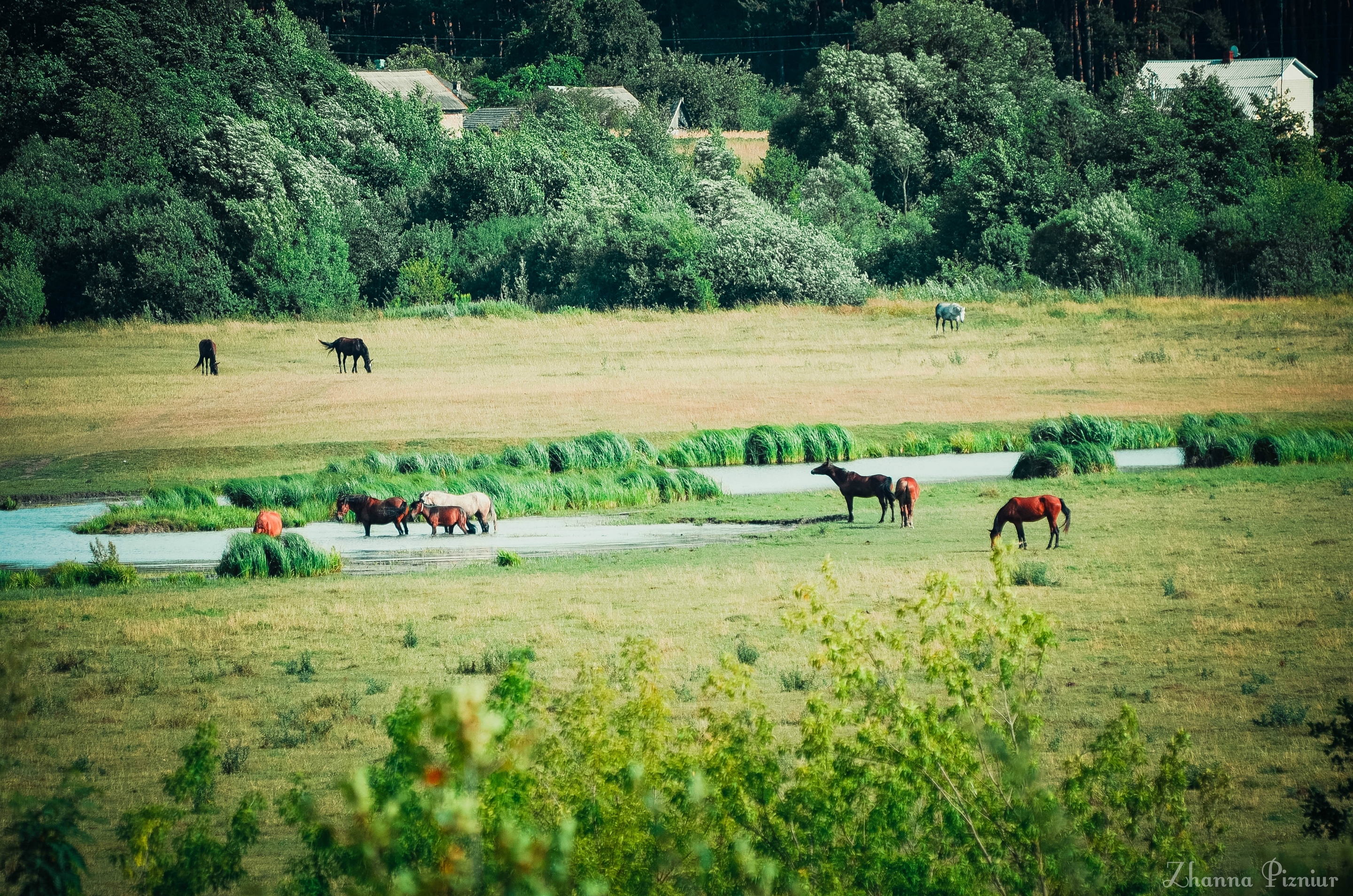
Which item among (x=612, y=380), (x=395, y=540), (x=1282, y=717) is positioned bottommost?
(x=1282, y=717)

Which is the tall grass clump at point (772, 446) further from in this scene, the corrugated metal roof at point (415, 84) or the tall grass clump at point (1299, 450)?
the corrugated metal roof at point (415, 84)

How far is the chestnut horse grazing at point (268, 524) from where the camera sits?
2253 cm

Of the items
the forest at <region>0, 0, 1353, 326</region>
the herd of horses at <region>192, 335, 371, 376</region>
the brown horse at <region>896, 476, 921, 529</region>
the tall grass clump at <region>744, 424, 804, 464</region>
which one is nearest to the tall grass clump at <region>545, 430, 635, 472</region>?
the tall grass clump at <region>744, 424, 804, 464</region>

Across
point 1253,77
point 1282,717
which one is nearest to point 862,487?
point 1282,717

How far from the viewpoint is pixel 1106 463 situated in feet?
98.1

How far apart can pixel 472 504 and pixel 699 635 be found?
10.2 m

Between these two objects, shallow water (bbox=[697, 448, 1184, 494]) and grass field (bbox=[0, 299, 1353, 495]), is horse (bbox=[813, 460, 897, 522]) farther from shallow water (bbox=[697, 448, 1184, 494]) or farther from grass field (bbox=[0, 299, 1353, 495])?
grass field (bbox=[0, 299, 1353, 495])

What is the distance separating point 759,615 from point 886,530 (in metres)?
6.86

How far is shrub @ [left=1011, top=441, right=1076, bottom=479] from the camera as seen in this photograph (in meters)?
29.1

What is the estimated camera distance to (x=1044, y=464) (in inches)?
1151

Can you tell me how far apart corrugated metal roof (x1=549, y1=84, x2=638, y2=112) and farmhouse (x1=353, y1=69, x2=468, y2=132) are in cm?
754

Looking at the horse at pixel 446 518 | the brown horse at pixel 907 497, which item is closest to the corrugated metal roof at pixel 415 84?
the horse at pixel 446 518

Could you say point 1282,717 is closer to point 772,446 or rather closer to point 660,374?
point 772,446

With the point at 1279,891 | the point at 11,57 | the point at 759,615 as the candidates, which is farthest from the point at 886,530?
the point at 11,57
